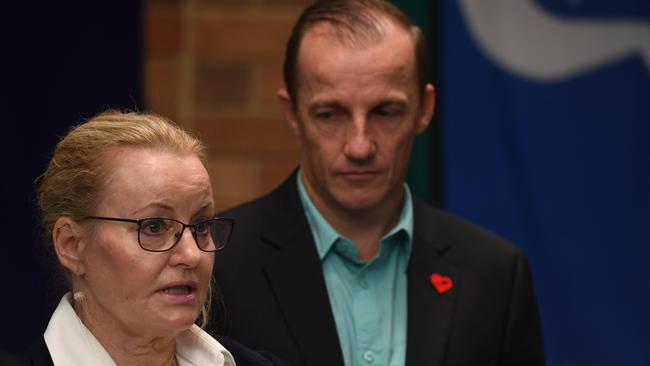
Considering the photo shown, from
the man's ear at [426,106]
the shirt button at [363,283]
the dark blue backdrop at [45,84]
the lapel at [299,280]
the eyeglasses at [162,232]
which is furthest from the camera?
the dark blue backdrop at [45,84]

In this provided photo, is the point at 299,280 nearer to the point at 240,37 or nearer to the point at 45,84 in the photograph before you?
the point at 45,84

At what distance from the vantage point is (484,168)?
423 centimetres

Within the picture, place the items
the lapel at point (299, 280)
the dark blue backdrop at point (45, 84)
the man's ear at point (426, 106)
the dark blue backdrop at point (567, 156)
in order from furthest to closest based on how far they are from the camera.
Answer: the dark blue backdrop at point (567, 156), the dark blue backdrop at point (45, 84), the man's ear at point (426, 106), the lapel at point (299, 280)

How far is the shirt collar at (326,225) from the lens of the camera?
2.98m

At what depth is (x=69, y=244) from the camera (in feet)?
7.62

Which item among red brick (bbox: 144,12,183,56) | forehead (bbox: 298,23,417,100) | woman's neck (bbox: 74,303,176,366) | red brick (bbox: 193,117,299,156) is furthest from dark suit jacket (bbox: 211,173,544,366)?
red brick (bbox: 144,12,183,56)

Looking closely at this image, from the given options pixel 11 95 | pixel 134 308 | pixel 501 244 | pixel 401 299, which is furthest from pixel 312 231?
pixel 11 95

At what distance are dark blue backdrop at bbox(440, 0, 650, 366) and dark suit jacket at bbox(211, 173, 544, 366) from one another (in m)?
1.02

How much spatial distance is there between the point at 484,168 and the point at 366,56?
1340 mm

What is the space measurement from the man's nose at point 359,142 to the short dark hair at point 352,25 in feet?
0.65

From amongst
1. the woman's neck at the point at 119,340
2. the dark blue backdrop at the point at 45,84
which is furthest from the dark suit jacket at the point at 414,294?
the dark blue backdrop at the point at 45,84

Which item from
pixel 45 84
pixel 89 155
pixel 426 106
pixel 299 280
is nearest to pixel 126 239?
pixel 89 155

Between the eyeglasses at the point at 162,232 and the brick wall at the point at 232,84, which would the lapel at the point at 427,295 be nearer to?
the eyeglasses at the point at 162,232

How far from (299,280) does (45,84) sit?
129 centimetres
